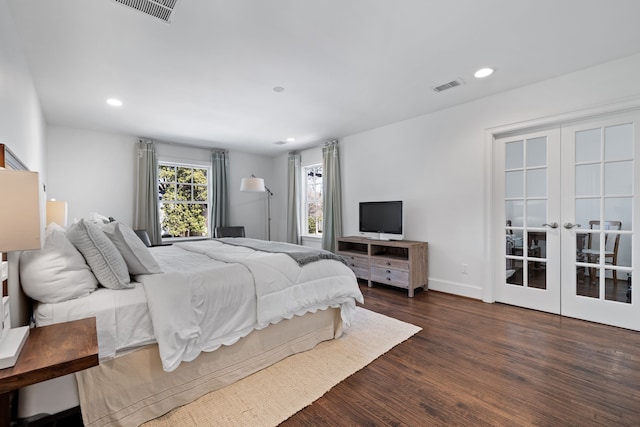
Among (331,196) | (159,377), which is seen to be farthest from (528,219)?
(159,377)

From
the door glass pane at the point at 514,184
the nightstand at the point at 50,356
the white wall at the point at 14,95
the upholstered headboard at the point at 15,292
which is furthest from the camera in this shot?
the door glass pane at the point at 514,184

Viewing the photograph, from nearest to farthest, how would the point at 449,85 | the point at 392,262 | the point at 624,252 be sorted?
the point at 624,252
the point at 449,85
the point at 392,262

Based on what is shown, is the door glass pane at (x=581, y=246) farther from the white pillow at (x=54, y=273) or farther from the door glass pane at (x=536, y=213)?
the white pillow at (x=54, y=273)

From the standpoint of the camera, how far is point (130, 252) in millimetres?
1809

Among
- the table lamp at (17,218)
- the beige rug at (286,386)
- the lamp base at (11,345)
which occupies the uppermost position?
the table lamp at (17,218)

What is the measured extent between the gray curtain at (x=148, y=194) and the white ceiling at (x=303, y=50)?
1.20m

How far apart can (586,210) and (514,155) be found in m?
0.91

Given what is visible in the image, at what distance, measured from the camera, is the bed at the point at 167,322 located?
57.6 inches

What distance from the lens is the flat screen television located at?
13.9 feet

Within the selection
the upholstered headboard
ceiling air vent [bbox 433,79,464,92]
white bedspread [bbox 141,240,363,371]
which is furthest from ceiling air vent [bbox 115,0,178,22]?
ceiling air vent [bbox 433,79,464,92]

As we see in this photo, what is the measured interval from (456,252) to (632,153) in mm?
1926

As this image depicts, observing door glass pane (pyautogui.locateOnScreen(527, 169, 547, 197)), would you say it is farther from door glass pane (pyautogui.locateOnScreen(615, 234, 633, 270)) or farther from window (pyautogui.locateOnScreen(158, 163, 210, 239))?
window (pyautogui.locateOnScreen(158, 163, 210, 239))

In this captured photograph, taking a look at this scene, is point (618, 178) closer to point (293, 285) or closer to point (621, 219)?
point (621, 219)

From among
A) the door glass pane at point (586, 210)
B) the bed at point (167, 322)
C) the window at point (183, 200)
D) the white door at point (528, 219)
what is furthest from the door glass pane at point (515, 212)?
the window at point (183, 200)
